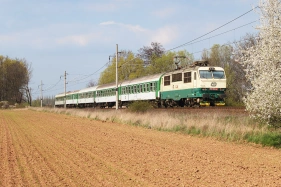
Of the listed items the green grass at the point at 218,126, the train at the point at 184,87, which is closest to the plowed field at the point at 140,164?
the green grass at the point at 218,126

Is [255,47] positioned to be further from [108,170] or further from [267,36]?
[108,170]

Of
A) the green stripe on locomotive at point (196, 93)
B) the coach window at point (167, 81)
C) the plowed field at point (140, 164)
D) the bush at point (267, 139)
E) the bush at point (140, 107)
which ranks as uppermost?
the coach window at point (167, 81)

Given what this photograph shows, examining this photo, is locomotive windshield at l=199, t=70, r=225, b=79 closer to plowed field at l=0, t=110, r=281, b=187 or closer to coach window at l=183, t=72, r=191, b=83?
coach window at l=183, t=72, r=191, b=83

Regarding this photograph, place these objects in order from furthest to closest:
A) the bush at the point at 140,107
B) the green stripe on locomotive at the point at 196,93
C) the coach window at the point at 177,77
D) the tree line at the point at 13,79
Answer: the tree line at the point at 13,79 < the bush at the point at 140,107 < the coach window at the point at 177,77 < the green stripe on locomotive at the point at 196,93

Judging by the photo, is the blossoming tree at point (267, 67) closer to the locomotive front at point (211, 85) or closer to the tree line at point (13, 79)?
the locomotive front at point (211, 85)

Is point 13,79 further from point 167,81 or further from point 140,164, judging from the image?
point 140,164

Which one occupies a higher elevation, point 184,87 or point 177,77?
point 177,77

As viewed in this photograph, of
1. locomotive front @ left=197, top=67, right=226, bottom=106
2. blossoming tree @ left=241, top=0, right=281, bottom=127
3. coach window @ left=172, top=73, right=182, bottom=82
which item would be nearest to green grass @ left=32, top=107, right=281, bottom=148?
blossoming tree @ left=241, top=0, right=281, bottom=127

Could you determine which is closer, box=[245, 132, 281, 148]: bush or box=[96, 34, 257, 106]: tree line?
box=[245, 132, 281, 148]: bush

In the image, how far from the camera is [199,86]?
27.9 m

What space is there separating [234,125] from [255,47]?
3.72 m

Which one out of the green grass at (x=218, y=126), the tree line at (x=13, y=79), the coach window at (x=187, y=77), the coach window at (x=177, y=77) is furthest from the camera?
the tree line at (x=13, y=79)

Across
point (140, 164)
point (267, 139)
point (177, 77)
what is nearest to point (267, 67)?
point (267, 139)

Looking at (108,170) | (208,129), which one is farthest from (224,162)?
(208,129)
